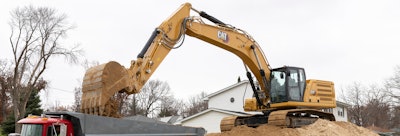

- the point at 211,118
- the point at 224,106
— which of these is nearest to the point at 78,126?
the point at 211,118

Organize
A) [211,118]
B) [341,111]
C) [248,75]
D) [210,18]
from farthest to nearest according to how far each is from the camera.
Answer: [341,111] < [211,118] < [248,75] < [210,18]

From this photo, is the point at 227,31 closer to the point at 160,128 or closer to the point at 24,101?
the point at 160,128

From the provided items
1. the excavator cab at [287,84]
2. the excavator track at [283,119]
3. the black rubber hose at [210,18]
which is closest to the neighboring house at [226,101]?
the excavator track at [283,119]

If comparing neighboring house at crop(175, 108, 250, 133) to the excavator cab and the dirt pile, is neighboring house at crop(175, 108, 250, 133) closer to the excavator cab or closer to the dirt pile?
the excavator cab

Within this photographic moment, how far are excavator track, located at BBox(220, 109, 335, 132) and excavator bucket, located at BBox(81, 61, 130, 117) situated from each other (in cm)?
493

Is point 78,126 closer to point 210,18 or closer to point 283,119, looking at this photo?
point 210,18

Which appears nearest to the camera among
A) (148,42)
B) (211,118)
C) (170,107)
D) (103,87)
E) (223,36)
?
(103,87)

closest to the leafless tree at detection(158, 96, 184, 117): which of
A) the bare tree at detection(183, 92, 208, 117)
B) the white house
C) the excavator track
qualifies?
the bare tree at detection(183, 92, 208, 117)

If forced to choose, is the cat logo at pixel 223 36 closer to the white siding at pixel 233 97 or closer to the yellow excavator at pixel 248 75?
the yellow excavator at pixel 248 75

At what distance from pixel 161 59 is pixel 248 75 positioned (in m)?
4.27

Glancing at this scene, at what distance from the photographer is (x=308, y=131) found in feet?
38.1

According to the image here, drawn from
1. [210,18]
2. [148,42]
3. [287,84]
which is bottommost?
[287,84]

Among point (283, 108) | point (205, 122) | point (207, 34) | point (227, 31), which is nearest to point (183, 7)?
point (207, 34)

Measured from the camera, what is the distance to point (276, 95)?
13031mm
